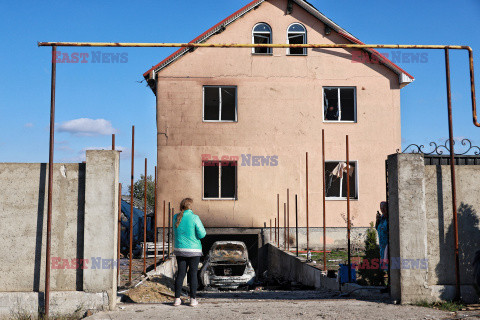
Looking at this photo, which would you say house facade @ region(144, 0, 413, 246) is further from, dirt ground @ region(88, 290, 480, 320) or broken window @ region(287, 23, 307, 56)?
dirt ground @ region(88, 290, 480, 320)

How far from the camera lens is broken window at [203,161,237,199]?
1936 centimetres

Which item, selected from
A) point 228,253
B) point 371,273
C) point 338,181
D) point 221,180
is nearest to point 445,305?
point 371,273

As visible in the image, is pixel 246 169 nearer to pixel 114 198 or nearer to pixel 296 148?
pixel 296 148

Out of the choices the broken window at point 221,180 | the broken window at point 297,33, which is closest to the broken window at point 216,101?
the broken window at point 221,180

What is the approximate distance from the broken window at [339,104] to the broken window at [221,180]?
14.6ft

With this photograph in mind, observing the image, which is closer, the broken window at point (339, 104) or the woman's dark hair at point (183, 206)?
the woman's dark hair at point (183, 206)

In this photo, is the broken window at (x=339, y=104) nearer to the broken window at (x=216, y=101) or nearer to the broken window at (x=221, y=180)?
the broken window at (x=216, y=101)

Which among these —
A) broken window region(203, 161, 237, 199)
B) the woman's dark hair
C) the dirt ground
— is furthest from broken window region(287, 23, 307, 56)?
the dirt ground

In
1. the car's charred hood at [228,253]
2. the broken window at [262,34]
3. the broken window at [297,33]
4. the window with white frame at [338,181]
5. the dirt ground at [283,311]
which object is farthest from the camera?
the broken window at [297,33]

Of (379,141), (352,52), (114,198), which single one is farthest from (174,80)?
(114,198)

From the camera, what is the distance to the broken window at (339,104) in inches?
784

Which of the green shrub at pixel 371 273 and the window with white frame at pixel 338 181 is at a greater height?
the window with white frame at pixel 338 181

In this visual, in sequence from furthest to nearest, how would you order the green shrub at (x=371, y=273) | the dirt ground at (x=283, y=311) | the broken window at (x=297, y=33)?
1. the broken window at (x=297, y=33)
2. the green shrub at (x=371, y=273)
3. the dirt ground at (x=283, y=311)

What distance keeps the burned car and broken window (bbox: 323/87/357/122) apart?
7.64 m
